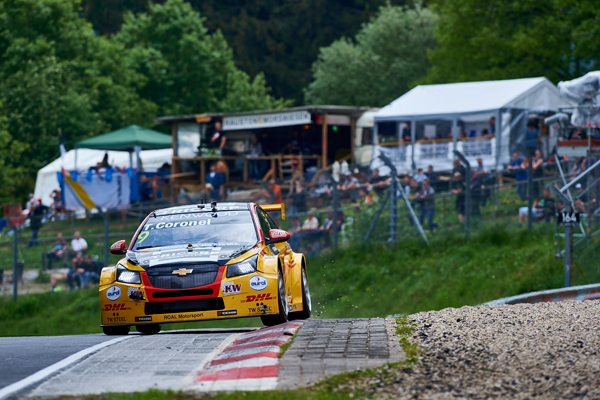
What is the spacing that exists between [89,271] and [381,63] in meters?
32.3

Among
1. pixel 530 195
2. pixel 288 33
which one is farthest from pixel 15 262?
pixel 288 33

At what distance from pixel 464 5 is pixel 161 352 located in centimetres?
3177

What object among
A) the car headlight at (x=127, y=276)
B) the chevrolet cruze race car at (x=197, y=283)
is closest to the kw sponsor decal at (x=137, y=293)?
the chevrolet cruze race car at (x=197, y=283)

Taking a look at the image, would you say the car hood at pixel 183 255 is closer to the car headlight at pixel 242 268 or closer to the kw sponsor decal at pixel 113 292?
the car headlight at pixel 242 268

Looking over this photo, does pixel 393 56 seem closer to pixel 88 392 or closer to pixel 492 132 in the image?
pixel 492 132

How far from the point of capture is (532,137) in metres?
26.4

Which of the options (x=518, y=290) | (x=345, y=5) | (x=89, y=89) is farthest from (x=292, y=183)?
(x=345, y=5)

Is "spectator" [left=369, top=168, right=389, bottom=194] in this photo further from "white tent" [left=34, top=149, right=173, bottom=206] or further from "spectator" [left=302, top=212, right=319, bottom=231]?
"white tent" [left=34, top=149, right=173, bottom=206]

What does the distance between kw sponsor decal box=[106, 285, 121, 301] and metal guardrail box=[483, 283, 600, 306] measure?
463 centimetres

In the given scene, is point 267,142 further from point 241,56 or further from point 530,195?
point 241,56

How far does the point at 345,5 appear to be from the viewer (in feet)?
220

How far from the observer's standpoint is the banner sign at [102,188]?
32138 mm

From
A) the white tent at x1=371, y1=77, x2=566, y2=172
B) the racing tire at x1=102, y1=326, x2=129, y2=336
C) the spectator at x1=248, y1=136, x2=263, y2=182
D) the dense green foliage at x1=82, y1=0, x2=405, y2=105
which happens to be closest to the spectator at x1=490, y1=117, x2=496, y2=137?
the white tent at x1=371, y1=77, x2=566, y2=172

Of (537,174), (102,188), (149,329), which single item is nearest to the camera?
(149,329)
